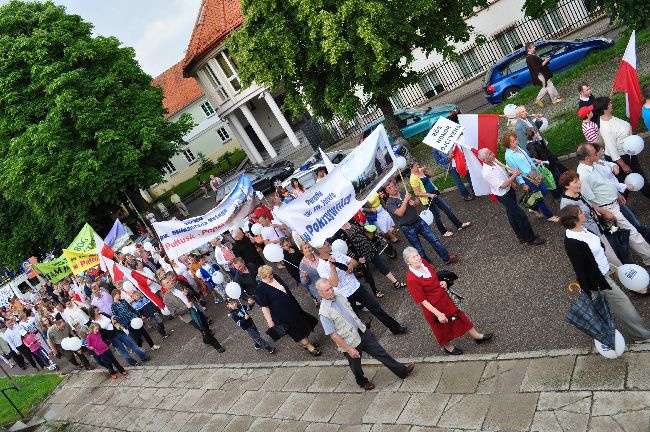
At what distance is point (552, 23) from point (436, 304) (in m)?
22.8

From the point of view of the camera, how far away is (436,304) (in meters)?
6.97

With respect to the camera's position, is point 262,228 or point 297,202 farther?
point 262,228

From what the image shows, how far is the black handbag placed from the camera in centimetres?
887

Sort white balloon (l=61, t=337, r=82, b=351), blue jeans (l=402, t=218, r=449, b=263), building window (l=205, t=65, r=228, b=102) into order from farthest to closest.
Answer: building window (l=205, t=65, r=228, b=102) → white balloon (l=61, t=337, r=82, b=351) → blue jeans (l=402, t=218, r=449, b=263)

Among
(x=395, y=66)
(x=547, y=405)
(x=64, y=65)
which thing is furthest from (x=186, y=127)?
(x=547, y=405)

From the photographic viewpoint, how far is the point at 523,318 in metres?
7.43

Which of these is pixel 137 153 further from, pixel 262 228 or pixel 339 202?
pixel 339 202

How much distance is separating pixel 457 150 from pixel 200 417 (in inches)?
293

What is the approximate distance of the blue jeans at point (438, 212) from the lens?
10.7 m

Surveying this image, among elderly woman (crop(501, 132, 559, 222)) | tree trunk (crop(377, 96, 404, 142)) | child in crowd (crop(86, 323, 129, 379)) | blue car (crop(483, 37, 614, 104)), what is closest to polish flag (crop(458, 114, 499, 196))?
elderly woman (crop(501, 132, 559, 222))

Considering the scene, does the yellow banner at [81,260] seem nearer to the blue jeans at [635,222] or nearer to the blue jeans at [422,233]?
the blue jeans at [422,233]

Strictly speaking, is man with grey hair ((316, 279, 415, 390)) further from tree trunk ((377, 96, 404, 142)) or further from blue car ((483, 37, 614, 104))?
blue car ((483, 37, 614, 104))

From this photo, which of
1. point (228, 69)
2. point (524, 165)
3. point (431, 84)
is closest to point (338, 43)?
point (524, 165)

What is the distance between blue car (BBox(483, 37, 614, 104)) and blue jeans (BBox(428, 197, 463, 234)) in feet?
31.5
